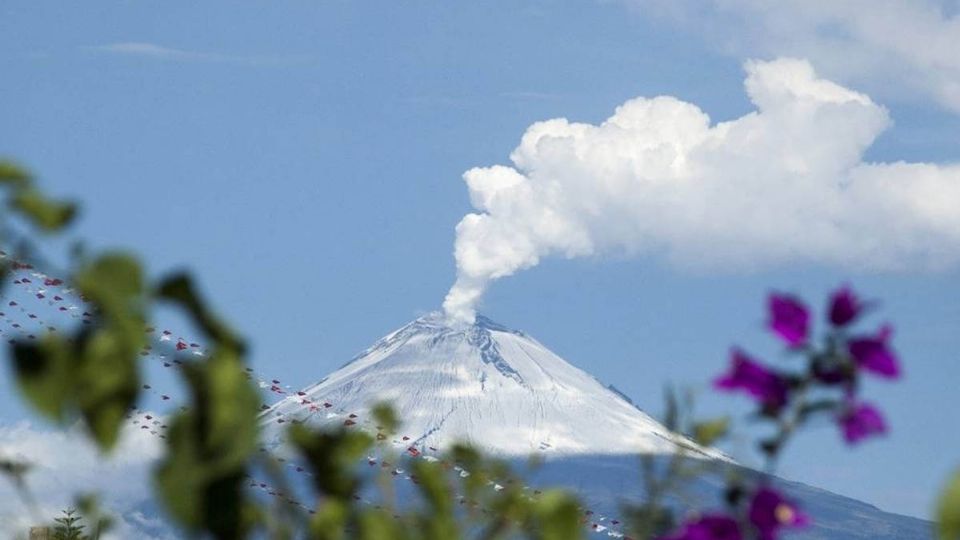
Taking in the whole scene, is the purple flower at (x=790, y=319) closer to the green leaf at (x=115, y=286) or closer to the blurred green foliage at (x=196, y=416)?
the blurred green foliage at (x=196, y=416)

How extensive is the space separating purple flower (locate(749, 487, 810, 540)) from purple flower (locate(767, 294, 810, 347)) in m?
0.17

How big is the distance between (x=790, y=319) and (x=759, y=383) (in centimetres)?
8

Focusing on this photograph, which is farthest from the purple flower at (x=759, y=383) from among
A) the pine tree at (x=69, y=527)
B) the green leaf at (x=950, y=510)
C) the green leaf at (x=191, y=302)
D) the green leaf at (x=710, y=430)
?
the pine tree at (x=69, y=527)

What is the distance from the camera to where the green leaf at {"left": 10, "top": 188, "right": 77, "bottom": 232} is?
1.41m

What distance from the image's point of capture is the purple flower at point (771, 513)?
69.7 inches

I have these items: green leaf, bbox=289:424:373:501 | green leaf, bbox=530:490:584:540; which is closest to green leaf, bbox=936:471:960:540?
green leaf, bbox=530:490:584:540

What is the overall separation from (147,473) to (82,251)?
0.76ft

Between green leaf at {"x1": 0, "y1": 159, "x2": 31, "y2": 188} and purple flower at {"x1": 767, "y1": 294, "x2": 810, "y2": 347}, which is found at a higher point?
purple flower at {"x1": 767, "y1": 294, "x2": 810, "y2": 347}

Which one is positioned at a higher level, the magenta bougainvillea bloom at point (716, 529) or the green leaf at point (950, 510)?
the magenta bougainvillea bloom at point (716, 529)

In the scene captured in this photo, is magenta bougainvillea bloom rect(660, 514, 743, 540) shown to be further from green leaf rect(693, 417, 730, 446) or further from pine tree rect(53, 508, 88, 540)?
pine tree rect(53, 508, 88, 540)

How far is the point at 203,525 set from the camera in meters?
1.24

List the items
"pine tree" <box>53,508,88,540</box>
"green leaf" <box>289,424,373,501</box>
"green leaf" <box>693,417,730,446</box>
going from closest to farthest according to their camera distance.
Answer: "green leaf" <box>289,424,373,501</box> → "green leaf" <box>693,417,730,446</box> → "pine tree" <box>53,508,88,540</box>

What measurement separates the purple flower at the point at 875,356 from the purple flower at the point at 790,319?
58mm

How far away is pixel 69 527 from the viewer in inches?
340
